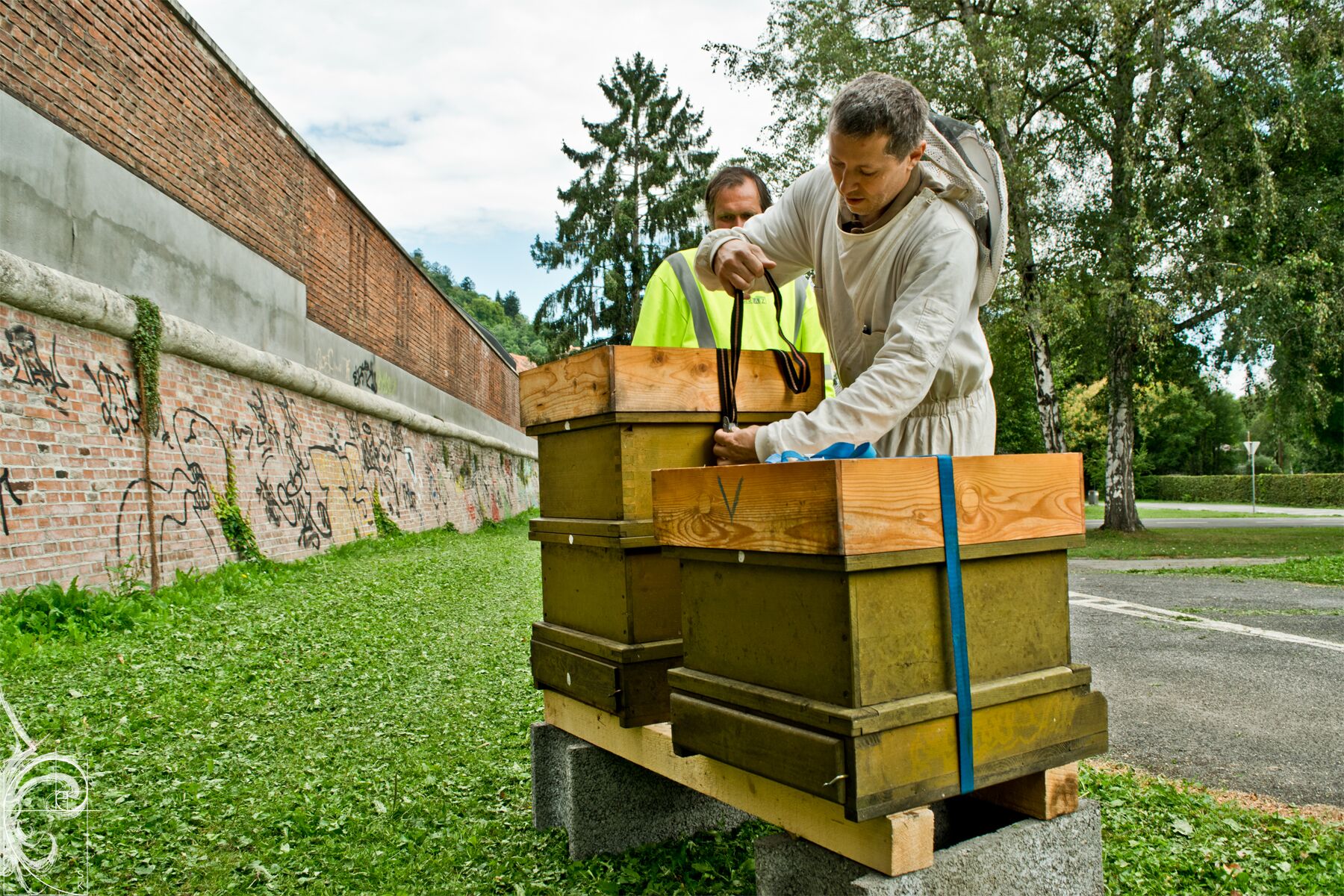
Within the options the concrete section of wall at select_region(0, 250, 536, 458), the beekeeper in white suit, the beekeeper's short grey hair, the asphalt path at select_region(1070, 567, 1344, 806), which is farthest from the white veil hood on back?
the concrete section of wall at select_region(0, 250, 536, 458)

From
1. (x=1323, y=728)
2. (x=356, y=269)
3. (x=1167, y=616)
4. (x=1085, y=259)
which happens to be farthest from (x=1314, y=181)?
(x=356, y=269)

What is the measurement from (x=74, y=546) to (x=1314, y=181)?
2090 centimetres

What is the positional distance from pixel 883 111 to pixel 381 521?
1529 centimetres

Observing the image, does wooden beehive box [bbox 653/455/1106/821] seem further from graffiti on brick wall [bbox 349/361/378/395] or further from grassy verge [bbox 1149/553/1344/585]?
graffiti on brick wall [bbox 349/361/378/395]

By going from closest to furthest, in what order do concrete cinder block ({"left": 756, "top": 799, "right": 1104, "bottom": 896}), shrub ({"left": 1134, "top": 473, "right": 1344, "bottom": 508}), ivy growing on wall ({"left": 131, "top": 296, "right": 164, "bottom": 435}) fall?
concrete cinder block ({"left": 756, "top": 799, "right": 1104, "bottom": 896})
ivy growing on wall ({"left": 131, "top": 296, "right": 164, "bottom": 435})
shrub ({"left": 1134, "top": 473, "right": 1344, "bottom": 508})

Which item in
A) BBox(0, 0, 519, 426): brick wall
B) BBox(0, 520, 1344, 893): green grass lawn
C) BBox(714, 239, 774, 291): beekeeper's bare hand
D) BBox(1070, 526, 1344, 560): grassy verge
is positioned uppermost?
BBox(0, 0, 519, 426): brick wall

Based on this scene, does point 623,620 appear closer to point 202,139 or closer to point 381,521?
point 202,139

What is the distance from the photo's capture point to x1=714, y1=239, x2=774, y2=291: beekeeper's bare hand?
118 inches

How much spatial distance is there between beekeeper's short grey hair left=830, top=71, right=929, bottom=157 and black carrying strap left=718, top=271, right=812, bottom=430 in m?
0.72

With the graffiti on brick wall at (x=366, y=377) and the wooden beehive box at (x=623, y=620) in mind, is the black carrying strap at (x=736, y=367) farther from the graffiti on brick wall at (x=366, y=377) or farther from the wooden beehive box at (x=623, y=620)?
the graffiti on brick wall at (x=366, y=377)

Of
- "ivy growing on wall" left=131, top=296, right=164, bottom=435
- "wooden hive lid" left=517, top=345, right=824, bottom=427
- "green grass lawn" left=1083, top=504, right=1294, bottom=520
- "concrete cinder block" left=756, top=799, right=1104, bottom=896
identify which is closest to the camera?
"concrete cinder block" left=756, top=799, right=1104, bottom=896

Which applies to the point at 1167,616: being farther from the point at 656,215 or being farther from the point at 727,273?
the point at 656,215

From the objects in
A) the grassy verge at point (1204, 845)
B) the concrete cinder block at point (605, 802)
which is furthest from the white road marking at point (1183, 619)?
the concrete cinder block at point (605, 802)

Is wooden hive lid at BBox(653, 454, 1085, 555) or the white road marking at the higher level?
wooden hive lid at BBox(653, 454, 1085, 555)
